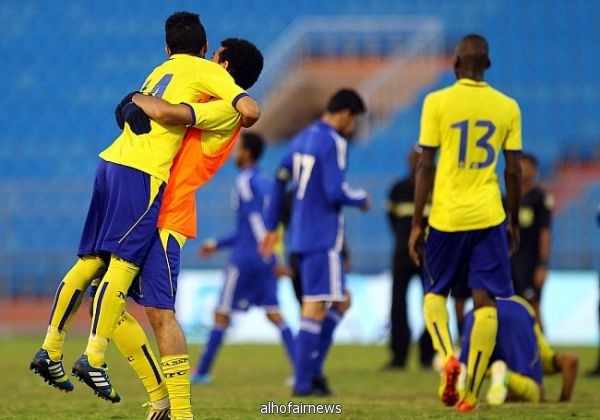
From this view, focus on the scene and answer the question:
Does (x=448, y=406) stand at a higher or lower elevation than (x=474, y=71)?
lower

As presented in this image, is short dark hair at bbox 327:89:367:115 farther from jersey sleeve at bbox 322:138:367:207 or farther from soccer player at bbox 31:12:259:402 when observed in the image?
soccer player at bbox 31:12:259:402

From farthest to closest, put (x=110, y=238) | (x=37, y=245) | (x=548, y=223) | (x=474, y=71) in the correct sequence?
(x=37, y=245) < (x=548, y=223) < (x=474, y=71) < (x=110, y=238)

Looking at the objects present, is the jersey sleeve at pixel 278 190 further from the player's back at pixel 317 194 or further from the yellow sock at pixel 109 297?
the yellow sock at pixel 109 297

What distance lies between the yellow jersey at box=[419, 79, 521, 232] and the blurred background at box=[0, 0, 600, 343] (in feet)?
43.8

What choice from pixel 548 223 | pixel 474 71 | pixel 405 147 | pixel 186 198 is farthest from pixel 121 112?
pixel 405 147

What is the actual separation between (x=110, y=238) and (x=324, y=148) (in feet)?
13.6

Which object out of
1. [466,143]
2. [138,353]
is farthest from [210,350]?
[138,353]

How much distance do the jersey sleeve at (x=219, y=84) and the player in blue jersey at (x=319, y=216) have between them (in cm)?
367

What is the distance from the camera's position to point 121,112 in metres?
6.43

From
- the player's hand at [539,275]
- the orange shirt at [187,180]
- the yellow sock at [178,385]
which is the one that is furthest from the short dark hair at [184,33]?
the player's hand at [539,275]

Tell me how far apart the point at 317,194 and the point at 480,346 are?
285 centimetres

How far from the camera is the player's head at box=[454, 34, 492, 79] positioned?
792cm

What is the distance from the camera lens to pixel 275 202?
1077cm

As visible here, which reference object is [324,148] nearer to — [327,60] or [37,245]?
[37,245]
